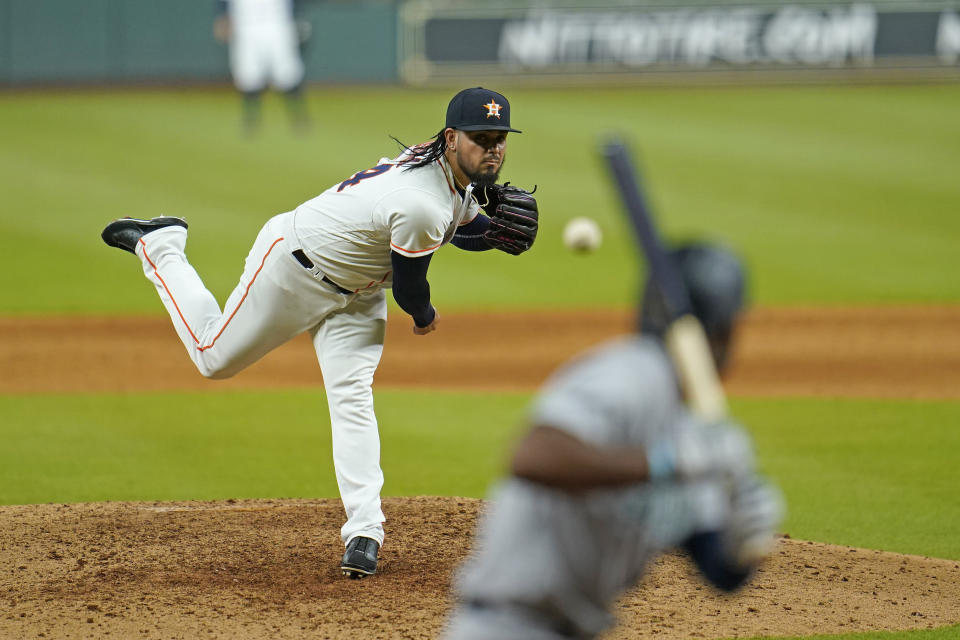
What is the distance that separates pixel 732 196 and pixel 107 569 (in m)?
13.2

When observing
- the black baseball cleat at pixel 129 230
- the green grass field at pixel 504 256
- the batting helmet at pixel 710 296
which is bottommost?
the green grass field at pixel 504 256

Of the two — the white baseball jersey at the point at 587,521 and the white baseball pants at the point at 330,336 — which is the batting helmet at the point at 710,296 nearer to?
the white baseball jersey at the point at 587,521

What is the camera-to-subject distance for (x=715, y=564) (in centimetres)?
257

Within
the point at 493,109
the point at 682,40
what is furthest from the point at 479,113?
the point at 682,40

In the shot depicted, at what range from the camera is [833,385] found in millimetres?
9547

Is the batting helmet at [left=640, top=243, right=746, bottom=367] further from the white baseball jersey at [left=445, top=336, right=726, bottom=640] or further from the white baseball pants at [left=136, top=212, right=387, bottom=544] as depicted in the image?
the white baseball pants at [left=136, top=212, right=387, bottom=544]

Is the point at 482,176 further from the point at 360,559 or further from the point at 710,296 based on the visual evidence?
the point at 710,296

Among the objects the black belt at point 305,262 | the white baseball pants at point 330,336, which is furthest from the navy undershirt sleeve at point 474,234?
the black belt at point 305,262

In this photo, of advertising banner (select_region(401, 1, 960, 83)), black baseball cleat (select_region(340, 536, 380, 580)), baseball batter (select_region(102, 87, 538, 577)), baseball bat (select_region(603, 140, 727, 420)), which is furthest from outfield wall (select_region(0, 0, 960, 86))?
baseball bat (select_region(603, 140, 727, 420))

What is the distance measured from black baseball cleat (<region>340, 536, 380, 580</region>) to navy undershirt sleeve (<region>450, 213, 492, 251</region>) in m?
1.33

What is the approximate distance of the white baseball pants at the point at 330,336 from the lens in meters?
4.96

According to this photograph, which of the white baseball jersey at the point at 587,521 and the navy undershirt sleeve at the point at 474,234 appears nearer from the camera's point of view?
the white baseball jersey at the point at 587,521

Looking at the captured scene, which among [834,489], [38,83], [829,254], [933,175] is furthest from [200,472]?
[38,83]

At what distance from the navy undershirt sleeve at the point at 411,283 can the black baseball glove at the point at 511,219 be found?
0.47 m
